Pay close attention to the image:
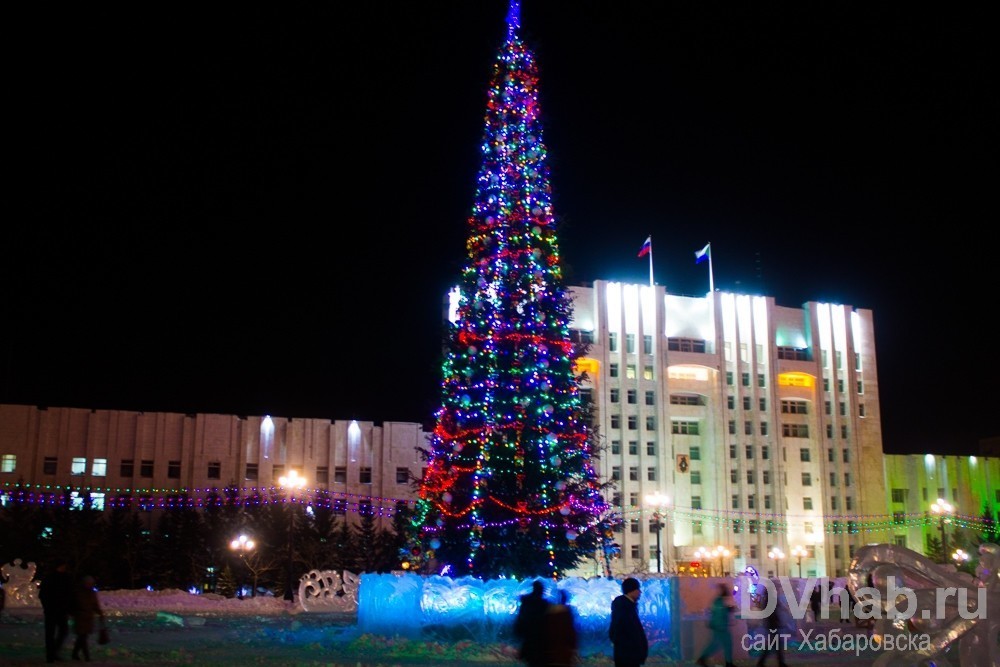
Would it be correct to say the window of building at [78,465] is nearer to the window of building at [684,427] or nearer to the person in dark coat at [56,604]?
the window of building at [684,427]

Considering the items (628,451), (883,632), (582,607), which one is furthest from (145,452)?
(883,632)

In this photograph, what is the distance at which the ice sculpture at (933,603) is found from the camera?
1166 centimetres

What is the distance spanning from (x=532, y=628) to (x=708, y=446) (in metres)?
63.7

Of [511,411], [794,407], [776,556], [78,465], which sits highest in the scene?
[794,407]

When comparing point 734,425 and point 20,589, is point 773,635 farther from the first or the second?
point 734,425

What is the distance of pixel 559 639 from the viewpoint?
9445 mm

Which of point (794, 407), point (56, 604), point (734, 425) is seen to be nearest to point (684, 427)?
point (734, 425)

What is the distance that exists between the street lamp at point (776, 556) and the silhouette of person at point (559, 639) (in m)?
63.8

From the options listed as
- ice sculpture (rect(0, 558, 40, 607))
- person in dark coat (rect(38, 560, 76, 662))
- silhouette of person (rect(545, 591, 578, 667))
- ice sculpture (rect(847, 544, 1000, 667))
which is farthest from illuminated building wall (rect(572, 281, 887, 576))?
silhouette of person (rect(545, 591, 578, 667))

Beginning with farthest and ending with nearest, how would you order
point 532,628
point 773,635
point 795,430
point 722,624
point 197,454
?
point 795,430 < point 197,454 < point 773,635 < point 722,624 < point 532,628

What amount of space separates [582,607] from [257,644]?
701 centimetres

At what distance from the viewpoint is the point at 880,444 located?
252 ft

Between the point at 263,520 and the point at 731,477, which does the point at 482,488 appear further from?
the point at 731,477

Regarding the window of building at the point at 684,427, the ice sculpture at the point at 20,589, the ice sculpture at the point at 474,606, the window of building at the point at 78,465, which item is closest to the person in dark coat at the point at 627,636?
the ice sculpture at the point at 474,606
